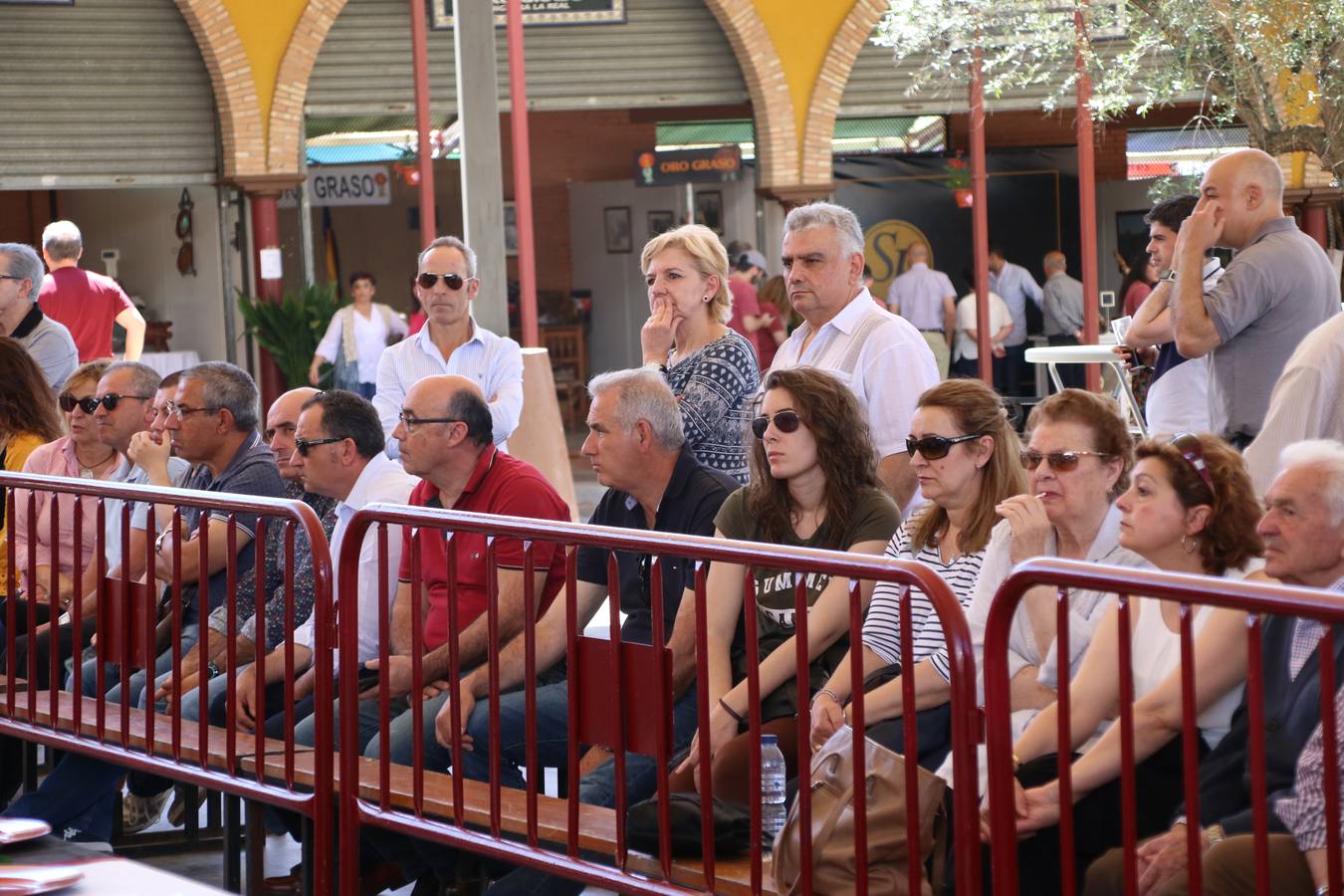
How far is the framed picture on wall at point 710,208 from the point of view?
21.5m

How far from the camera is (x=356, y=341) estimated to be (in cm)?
1652

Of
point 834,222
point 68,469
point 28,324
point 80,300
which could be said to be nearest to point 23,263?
point 28,324

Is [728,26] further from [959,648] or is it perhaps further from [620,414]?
[959,648]

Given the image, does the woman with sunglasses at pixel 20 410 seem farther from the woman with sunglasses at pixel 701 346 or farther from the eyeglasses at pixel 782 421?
the eyeglasses at pixel 782 421

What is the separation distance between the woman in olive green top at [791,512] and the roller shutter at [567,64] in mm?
14631

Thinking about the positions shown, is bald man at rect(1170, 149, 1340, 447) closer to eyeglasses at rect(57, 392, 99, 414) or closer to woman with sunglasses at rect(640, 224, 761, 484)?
woman with sunglasses at rect(640, 224, 761, 484)

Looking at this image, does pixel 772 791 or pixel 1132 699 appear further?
pixel 772 791

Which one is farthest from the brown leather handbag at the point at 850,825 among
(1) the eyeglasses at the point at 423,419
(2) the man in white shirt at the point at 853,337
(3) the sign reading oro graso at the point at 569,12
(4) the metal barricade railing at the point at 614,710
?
(3) the sign reading oro graso at the point at 569,12

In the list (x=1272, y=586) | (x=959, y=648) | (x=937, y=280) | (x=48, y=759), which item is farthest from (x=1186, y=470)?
(x=937, y=280)

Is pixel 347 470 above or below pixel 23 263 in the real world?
below

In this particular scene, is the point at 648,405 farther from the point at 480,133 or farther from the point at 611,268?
the point at 611,268

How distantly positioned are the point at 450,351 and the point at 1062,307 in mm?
12874

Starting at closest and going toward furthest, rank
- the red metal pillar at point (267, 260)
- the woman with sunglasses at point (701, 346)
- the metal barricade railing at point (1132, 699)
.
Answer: the metal barricade railing at point (1132, 699), the woman with sunglasses at point (701, 346), the red metal pillar at point (267, 260)

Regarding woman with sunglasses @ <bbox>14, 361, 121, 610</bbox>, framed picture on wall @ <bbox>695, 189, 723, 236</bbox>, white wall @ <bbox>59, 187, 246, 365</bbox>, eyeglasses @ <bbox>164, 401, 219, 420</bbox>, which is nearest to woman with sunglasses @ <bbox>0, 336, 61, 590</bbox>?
woman with sunglasses @ <bbox>14, 361, 121, 610</bbox>
